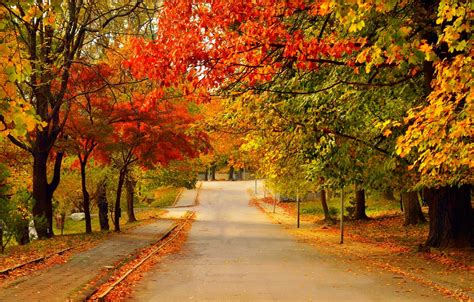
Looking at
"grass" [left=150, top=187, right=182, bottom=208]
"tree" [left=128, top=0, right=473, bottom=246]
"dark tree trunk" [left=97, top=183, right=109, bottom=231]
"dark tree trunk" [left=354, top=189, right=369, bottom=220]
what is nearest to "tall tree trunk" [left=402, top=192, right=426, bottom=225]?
"dark tree trunk" [left=354, top=189, right=369, bottom=220]

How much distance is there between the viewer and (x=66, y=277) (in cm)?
1211

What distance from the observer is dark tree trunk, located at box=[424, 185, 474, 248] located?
15891 mm

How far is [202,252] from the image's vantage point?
1877 cm

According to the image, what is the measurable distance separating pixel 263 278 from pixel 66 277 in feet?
13.7

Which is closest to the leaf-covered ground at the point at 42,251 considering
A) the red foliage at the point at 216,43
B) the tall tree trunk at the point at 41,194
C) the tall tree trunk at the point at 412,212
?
the tall tree trunk at the point at 41,194

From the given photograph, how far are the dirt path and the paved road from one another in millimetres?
1238

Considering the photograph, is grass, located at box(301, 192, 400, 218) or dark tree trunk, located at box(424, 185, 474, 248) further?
grass, located at box(301, 192, 400, 218)

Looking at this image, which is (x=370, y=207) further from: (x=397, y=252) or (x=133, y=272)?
(x=133, y=272)

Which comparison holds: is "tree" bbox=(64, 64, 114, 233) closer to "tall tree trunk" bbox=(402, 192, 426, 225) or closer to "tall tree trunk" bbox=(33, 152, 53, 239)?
"tall tree trunk" bbox=(33, 152, 53, 239)

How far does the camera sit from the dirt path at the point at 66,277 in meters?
9.92

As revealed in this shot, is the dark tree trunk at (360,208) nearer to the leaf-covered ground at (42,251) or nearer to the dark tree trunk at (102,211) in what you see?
the dark tree trunk at (102,211)

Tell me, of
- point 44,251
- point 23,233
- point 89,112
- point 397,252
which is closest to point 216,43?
point 44,251

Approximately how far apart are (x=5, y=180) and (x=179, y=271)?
12.5m

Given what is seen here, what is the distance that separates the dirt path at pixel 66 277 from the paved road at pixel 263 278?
124cm
